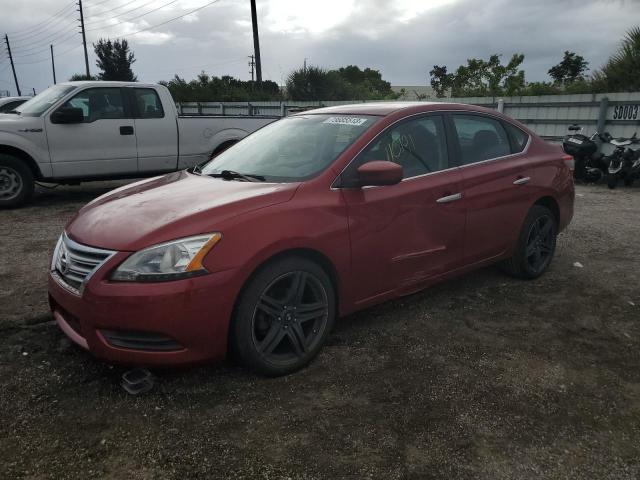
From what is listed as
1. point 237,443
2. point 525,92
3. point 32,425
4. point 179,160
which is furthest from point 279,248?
point 525,92

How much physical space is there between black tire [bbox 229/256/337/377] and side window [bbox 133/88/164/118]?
6382 millimetres

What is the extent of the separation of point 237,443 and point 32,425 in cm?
102

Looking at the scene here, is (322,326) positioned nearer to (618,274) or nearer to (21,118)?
(618,274)

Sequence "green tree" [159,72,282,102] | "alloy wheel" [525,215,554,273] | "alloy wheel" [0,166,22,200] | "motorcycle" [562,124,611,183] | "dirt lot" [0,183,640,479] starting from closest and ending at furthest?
"dirt lot" [0,183,640,479] < "alloy wheel" [525,215,554,273] < "alloy wheel" [0,166,22,200] < "motorcycle" [562,124,611,183] < "green tree" [159,72,282,102]

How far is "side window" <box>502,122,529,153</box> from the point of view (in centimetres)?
427

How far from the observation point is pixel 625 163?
32.0 ft

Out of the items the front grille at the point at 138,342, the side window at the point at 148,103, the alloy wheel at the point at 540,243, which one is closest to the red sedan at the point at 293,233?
the front grille at the point at 138,342

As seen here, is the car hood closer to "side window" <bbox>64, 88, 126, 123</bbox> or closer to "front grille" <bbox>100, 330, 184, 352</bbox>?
"front grille" <bbox>100, 330, 184, 352</bbox>

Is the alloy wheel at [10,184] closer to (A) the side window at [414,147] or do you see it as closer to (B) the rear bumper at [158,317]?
(B) the rear bumper at [158,317]

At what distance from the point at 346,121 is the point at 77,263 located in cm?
198

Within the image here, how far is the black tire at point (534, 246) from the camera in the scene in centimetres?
434

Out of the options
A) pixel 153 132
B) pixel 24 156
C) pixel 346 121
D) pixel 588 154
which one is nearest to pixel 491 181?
pixel 346 121

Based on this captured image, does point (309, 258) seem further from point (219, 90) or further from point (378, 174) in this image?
point (219, 90)

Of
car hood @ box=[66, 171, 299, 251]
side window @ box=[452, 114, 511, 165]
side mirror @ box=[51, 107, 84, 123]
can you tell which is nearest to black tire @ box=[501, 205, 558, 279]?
side window @ box=[452, 114, 511, 165]
